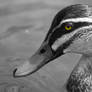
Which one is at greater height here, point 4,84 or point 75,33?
point 75,33

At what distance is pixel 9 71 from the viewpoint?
5.36 m

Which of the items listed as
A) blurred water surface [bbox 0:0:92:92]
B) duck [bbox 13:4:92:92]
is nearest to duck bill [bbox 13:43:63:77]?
duck [bbox 13:4:92:92]

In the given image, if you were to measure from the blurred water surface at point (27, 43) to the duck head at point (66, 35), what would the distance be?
0.71 metres

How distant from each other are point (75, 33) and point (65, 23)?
18 centimetres

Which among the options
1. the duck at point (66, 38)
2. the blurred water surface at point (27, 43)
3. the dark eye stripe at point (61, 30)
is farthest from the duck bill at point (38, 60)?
the blurred water surface at point (27, 43)

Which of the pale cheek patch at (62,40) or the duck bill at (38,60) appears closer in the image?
the pale cheek patch at (62,40)

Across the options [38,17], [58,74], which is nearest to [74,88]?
[58,74]

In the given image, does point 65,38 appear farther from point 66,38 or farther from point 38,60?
point 38,60

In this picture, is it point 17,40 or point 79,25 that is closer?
point 79,25

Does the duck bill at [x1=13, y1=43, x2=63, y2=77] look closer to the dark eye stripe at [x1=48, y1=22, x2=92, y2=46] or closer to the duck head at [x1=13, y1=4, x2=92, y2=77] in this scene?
the duck head at [x1=13, y1=4, x2=92, y2=77]

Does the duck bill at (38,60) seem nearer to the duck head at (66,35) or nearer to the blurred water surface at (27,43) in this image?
the duck head at (66,35)

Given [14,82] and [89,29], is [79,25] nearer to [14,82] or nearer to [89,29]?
[89,29]

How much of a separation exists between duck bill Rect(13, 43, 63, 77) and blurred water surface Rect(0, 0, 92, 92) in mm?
598

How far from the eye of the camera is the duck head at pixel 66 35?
13.7 feet
